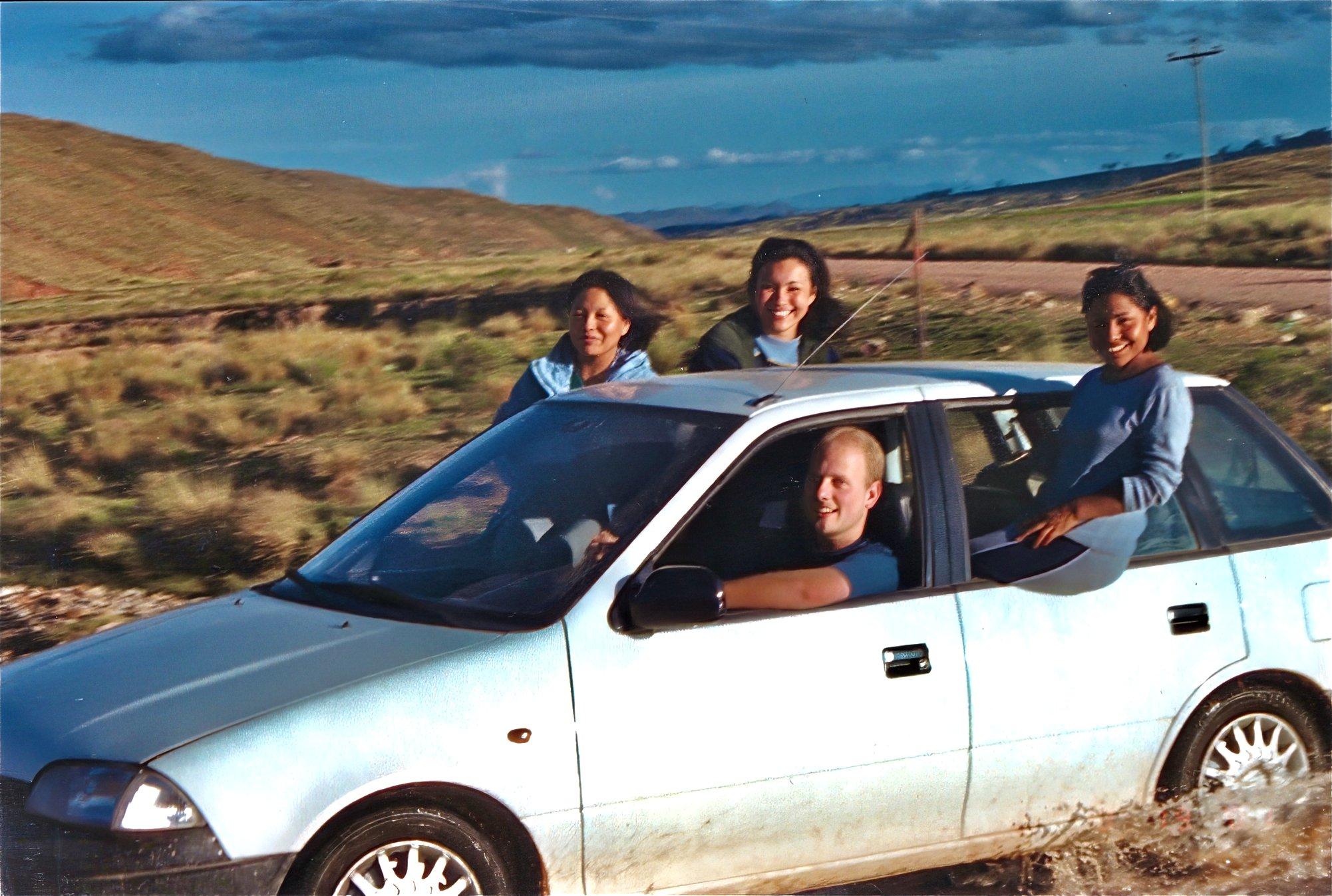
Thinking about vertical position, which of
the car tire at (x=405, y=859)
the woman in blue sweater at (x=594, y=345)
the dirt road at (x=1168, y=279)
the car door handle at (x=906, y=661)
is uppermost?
the dirt road at (x=1168, y=279)

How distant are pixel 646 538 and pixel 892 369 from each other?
1322 millimetres

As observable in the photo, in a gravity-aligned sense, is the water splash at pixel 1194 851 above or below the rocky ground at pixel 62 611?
below

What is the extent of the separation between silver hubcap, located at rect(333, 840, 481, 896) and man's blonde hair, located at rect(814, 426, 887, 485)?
1486mm

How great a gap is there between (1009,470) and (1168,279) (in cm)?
1825

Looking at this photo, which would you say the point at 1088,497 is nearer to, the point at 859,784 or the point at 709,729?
the point at 859,784

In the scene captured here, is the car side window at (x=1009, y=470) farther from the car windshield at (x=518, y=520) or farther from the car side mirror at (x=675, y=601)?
the car side mirror at (x=675, y=601)

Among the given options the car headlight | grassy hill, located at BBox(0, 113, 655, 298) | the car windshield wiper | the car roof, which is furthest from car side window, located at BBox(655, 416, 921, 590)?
grassy hill, located at BBox(0, 113, 655, 298)

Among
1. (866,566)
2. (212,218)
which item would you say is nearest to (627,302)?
(866,566)

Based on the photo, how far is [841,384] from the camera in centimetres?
448

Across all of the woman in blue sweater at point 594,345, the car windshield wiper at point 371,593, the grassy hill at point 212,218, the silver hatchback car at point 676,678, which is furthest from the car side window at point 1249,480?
the grassy hill at point 212,218

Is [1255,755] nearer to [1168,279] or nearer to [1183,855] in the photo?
[1183,855]

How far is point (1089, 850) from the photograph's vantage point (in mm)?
4387

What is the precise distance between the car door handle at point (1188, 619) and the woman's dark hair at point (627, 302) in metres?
2.48

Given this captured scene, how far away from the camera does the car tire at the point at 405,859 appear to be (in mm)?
3387
